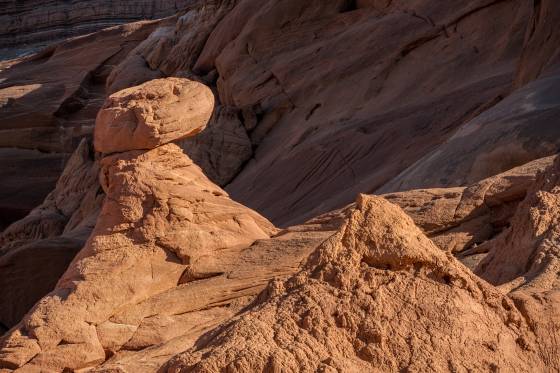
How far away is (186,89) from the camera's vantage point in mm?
8578

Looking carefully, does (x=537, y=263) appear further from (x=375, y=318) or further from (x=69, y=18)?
(x=69, y=18)

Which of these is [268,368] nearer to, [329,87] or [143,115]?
[143,115]

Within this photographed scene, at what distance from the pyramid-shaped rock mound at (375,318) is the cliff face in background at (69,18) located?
30275mm

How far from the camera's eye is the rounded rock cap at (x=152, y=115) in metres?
8.29

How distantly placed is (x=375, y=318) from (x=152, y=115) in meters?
4.83

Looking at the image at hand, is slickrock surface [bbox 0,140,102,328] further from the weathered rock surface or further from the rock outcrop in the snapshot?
the weathered rock surface

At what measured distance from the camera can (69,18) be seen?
111ft

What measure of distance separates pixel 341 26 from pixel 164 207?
42.0 feet

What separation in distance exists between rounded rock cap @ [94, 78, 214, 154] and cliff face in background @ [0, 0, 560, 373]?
0.02 m

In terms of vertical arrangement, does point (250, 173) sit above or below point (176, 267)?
below

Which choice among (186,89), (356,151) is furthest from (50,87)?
(186,89)

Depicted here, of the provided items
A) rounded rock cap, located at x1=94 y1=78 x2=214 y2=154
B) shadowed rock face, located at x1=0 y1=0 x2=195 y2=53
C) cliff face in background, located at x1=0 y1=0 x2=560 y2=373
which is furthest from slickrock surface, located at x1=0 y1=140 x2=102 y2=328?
shadowed rock face, located at x1=0 y1=0 x2=195 y2=53

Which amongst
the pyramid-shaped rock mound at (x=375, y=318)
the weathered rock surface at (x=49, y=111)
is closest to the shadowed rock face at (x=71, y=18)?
the weathered rock surface at (x=49, y=111)

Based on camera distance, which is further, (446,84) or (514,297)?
(446,84)
